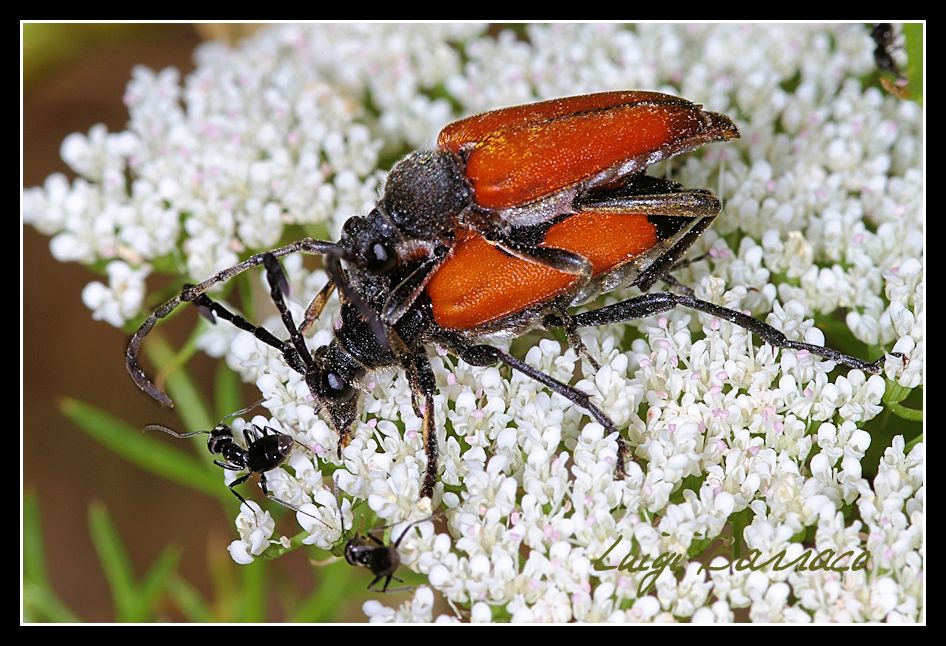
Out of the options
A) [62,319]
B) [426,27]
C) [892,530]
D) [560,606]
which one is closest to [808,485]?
[892,530]

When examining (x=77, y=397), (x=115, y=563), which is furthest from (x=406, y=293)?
(x=77, y=397)

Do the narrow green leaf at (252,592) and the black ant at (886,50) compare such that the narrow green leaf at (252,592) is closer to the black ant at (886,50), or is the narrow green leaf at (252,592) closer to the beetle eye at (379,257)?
the beetle eye at (379,257)

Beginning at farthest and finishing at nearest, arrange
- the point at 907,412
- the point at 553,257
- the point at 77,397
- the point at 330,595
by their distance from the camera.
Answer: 1. the point at 77,397
2. the point at 330,595
3. the point at 907,412
4. the point at 553,257

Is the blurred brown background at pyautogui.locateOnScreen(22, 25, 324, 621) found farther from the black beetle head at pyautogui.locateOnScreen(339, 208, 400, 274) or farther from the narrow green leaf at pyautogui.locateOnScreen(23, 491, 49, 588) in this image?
the black beetle head at pyautogui.locateOnScreen(339, 208, 400, 274)

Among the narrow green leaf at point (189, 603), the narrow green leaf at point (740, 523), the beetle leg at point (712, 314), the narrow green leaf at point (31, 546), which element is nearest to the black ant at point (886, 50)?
the beetle leg at point (712, 314)

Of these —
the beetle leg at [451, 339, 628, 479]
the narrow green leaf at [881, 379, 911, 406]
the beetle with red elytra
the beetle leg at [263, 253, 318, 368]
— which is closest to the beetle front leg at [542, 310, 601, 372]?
the beetle with red elytra

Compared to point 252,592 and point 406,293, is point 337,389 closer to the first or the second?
point 406,293

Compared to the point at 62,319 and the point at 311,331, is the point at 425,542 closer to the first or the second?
the point at 311,331

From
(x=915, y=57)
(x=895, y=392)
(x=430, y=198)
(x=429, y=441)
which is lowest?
(x=895, y=392)
